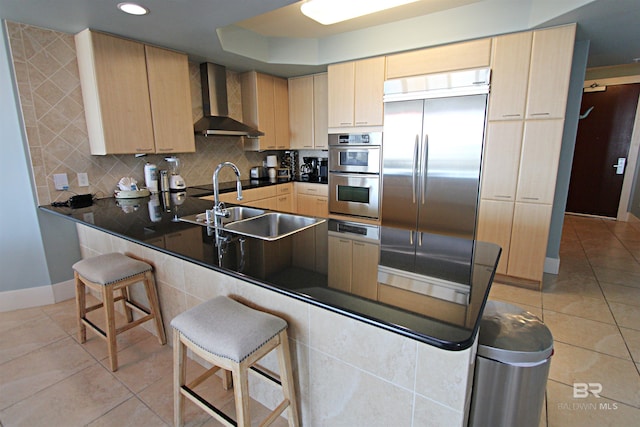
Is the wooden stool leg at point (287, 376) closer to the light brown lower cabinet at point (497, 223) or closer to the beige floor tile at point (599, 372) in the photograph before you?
the beige floor tile at point (599, 372)

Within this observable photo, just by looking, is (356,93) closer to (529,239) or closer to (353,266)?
(529,239)

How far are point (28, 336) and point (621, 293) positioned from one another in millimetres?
5048

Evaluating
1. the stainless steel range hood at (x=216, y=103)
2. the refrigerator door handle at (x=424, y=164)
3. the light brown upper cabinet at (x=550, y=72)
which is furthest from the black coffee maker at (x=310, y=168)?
the light brown upper cabinet at (x=550, y=72)

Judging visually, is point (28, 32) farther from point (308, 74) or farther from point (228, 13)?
point (308, 74)

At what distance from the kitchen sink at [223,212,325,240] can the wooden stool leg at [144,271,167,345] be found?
61 centimetres

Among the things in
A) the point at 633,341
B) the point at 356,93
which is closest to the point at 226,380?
the point at 633,341

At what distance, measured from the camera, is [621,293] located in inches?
116

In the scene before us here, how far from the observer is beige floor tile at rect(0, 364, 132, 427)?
1.62 m

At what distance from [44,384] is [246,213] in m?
1.58

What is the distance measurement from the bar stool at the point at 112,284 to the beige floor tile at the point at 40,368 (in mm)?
138

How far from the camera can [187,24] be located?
2.52 m

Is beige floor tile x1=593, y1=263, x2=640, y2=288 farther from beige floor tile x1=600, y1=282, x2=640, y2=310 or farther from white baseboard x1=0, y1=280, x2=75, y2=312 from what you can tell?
white baseboard x1=0, y1=280, x2=75, y2=312

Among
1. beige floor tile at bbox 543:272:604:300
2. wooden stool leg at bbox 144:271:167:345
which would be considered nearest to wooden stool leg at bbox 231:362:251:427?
wooden stool leg at bbox 144:271:167:345

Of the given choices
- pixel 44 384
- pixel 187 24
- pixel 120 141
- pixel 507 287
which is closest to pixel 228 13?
pixel 187 24
